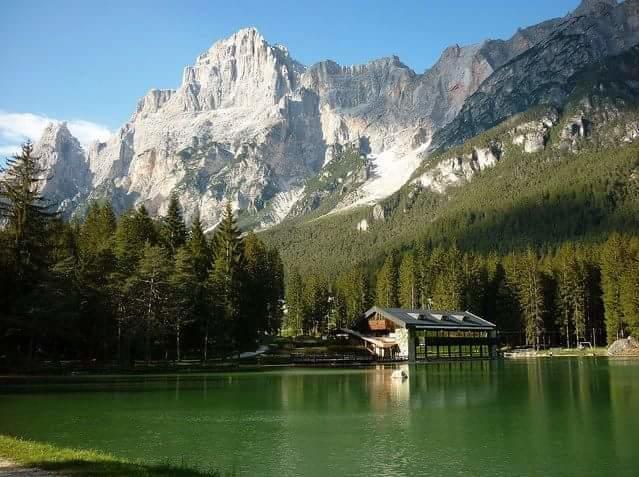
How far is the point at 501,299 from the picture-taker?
11181cm

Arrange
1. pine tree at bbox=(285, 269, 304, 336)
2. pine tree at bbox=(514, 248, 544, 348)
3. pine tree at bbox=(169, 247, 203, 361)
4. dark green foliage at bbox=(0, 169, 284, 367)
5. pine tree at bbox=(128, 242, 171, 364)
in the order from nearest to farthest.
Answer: dark green foliage at bbox=(0, 169, 284, 367) < pine tree at bbox=(128, 242, 171, 364) < pine tree at bbox=(169, 247, 203, 361) < pine tree at bbox=(514, 248, 544, 348) < pine tree at bbox=(285, 269, 304, 336)

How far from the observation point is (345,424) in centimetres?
2972

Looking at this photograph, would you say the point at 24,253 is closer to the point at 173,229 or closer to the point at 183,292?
the point at 183,292

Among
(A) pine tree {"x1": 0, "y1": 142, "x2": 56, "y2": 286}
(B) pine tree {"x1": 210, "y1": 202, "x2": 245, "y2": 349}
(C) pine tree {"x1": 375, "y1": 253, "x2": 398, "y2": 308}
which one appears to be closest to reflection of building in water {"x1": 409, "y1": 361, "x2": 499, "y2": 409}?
(B) pine tree {"x1": 210, "y1": 202, "x2": 245, "y2": 349}

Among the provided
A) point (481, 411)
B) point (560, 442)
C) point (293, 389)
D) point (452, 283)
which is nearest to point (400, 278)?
point (452, 283)

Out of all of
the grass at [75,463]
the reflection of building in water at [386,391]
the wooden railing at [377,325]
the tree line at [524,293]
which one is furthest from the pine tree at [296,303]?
the grass at [75,463]

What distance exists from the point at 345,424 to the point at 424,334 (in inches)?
2492

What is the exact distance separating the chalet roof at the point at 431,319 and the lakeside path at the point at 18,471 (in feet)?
247

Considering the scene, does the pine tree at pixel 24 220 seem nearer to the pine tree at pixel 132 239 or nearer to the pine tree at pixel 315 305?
the pine tree at pixel 132 239

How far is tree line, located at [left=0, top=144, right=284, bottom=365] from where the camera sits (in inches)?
2066

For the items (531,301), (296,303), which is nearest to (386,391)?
(531,301)

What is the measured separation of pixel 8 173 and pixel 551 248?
131470mm

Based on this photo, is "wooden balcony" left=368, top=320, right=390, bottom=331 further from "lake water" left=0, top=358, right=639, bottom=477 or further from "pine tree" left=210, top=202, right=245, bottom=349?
"lake water" left=0, top=358, right=639, bottom=477

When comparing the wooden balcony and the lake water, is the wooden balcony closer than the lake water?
No
